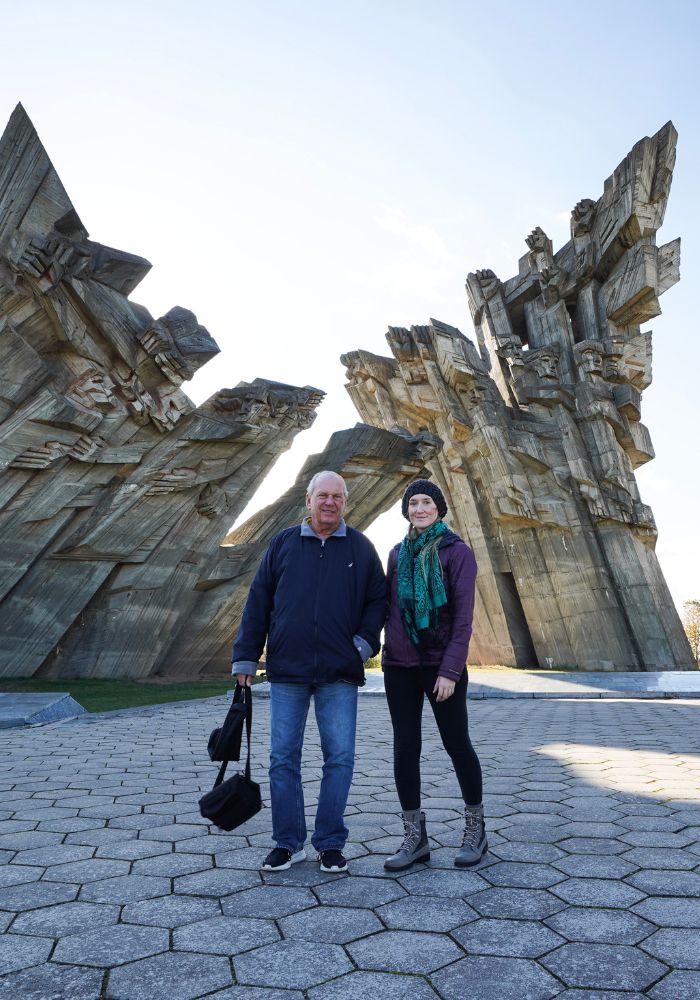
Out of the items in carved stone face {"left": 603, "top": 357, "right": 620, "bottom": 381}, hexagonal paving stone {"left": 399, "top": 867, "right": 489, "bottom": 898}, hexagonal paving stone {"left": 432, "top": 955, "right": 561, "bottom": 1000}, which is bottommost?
hexagonal paving stone {"left": 432, "top": 955, "right": 561, "bottom": 1000}

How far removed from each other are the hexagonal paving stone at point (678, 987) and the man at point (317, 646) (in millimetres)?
1373

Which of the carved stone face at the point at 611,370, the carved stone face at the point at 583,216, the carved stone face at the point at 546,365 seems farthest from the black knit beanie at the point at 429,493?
the carved stone face at the point at 583,216

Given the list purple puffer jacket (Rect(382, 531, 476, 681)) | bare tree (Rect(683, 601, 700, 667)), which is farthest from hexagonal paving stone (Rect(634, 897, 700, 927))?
bare tree (Rect(683, 601, 700, 667))

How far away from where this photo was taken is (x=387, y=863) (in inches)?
111

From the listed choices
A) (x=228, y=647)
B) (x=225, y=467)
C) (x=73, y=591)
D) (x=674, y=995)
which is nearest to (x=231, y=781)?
(x=674, y=995)

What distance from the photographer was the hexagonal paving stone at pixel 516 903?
2.34 meters

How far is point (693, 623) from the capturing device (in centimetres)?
4566

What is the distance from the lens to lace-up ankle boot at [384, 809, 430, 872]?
9.29 ft

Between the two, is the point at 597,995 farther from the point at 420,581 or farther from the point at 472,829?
the point at 420,581

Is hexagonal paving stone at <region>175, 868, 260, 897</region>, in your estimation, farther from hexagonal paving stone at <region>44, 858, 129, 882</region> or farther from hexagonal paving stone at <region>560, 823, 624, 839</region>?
hexagonal paving stone at <region>560, 823, 624, 839</region>

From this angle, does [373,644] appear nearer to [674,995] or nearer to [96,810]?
[674,995]

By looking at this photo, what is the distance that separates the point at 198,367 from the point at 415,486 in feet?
36.0

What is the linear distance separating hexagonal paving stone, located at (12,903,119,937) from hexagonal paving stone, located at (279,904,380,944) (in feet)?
2.07

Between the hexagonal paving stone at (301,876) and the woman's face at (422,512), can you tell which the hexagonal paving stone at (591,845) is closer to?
the hexagonal paving stone at (301,876)
